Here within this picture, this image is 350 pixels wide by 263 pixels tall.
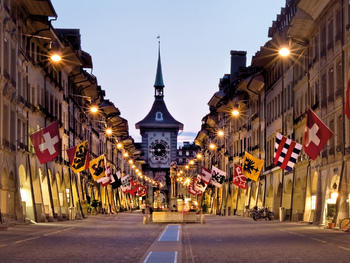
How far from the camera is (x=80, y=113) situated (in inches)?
3659

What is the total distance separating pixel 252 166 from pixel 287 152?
1329 cm

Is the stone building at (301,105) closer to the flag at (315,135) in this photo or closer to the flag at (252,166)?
the flag at (252,166)

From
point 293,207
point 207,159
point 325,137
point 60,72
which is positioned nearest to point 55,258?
point 325,137

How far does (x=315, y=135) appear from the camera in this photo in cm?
3766

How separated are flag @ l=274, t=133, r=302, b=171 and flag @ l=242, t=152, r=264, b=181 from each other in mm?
11266

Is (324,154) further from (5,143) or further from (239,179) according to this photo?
(5,143)

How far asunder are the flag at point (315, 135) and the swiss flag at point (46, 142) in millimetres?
14005

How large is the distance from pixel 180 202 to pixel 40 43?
2766 centimetres

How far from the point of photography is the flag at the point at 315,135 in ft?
120

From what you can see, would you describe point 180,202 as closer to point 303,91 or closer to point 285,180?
point 285,180

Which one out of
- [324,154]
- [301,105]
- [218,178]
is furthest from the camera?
[218,178]

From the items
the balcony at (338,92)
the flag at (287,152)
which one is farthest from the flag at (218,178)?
the balcony at (338,92)

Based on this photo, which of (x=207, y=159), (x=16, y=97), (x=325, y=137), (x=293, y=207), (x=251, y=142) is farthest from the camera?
(x=207, y=159)

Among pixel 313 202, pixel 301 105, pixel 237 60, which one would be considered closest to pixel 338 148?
pixel 313 202
